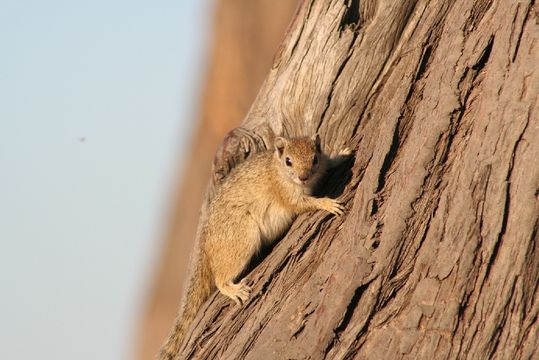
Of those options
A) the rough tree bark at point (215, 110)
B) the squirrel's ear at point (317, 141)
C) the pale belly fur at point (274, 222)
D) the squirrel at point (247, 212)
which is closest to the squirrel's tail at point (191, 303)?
the squirrel at point (247, 212)

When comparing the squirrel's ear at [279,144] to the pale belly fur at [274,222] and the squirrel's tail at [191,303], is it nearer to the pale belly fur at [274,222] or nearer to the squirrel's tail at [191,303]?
the pale belly fur at [274,222]

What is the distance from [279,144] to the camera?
6.48 meters

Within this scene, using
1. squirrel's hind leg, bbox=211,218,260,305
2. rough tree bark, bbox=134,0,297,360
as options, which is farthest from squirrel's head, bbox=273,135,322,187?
rough tree bark, bbox=134,0,297,360

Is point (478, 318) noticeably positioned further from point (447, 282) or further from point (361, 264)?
point (361, 264)

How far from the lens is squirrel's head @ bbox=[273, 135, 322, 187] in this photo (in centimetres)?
630

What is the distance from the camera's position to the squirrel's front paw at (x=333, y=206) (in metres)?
5.63

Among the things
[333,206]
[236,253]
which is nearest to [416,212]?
[333,206]

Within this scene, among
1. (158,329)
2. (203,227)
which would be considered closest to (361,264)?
(203,227)

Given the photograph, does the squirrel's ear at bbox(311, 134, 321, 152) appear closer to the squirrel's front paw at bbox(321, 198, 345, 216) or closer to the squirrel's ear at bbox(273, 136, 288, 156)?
the squirrel's ear at bbox(273, 136, 288, 156)

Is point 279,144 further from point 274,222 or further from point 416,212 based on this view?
point 416,212

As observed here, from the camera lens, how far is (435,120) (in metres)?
5.19

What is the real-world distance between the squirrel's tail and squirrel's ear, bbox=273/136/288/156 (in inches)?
37.2

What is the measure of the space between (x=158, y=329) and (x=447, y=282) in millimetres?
11733

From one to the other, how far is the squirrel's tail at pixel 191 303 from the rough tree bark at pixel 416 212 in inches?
14.6
